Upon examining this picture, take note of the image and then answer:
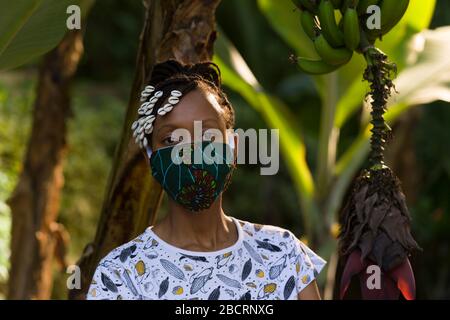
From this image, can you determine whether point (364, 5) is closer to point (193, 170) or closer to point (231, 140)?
point (231, 140)

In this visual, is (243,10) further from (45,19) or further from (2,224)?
(45,19)

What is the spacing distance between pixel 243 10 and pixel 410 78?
4372 mm

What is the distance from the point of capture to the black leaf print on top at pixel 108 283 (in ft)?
5.23

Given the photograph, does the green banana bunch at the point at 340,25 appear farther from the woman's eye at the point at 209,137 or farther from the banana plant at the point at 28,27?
the banana plant at the point at 28,27

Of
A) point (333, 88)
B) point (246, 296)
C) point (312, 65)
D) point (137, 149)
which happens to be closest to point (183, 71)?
point (312, 65)

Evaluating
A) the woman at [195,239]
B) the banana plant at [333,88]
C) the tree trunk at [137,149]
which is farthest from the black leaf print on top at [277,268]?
the banana plant at [333,88]

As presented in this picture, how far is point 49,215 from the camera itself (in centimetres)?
392

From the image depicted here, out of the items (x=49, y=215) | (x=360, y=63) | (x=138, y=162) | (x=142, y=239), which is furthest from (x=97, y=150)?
(x=142, y=239)

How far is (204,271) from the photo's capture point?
5.44ft

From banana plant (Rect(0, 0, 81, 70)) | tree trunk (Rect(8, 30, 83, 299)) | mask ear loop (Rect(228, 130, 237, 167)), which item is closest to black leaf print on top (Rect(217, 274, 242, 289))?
mask ear loop (Rect(228, 130, 237, 167))

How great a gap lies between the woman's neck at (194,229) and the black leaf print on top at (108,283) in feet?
0.51

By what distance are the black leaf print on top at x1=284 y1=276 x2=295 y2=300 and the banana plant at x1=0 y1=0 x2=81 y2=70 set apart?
1.01 meters

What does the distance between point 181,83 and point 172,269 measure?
14.4 inches
